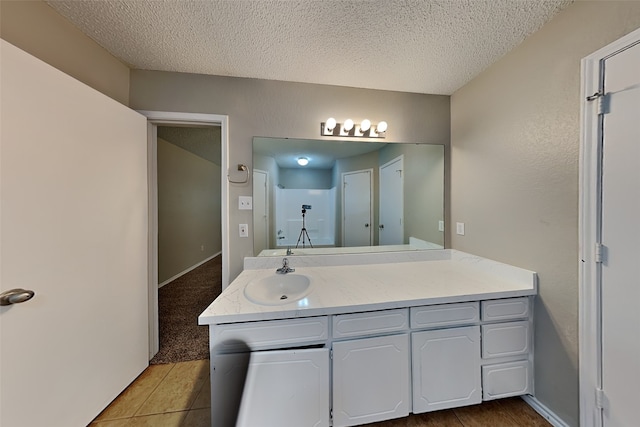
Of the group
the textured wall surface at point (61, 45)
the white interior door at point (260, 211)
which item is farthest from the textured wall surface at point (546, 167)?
the textured wall surface at point (61, 45)

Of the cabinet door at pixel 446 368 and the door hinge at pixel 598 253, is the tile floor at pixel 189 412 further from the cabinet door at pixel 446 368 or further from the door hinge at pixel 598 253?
the door hinge at pixel 598 253

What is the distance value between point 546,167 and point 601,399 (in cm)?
118

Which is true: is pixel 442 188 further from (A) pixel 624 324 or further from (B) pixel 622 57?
(A) pixel 624 324

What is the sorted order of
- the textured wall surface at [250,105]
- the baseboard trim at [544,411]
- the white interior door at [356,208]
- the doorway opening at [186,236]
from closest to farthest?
1. the baseboard trim at [544,411]
2. the textured wall surface at [250,105]
3. the white interior door at [356,208]
4. the doorway opening at [186,236]

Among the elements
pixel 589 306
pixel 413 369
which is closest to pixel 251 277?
pixel 413 369

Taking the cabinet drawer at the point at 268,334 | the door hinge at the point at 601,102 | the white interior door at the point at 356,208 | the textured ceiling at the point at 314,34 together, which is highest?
the textured ceiling at the point at 314,34

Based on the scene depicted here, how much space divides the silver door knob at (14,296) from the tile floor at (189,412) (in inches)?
37.6

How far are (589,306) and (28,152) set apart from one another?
271 centimetres

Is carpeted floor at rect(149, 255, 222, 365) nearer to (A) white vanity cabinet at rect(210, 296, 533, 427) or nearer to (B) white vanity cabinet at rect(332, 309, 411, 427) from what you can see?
(A) white vanity cabinet at rect(210, 296, 533, 427)

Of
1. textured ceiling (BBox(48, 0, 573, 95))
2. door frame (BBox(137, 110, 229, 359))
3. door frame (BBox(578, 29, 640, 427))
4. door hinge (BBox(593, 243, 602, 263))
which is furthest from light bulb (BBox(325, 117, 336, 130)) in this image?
door hinge (BBox(593, 243, 602, 263))

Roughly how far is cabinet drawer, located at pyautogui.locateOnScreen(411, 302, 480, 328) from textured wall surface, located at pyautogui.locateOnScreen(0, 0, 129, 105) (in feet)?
7.92

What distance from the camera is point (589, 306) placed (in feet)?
3.46

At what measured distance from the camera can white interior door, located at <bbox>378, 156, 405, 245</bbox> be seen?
2.03m

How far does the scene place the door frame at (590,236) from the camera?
1020mm
